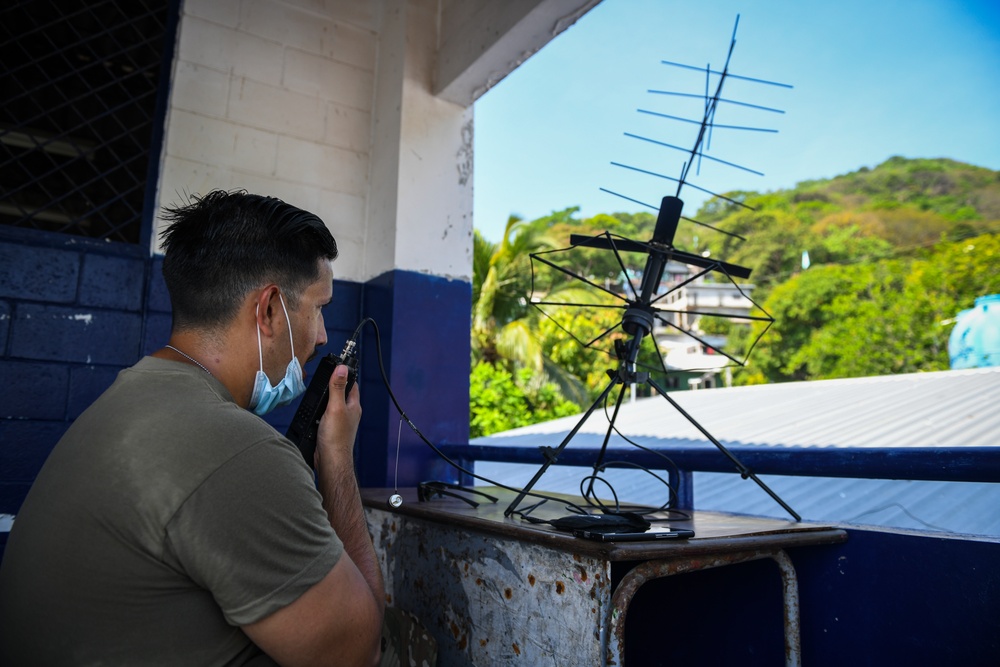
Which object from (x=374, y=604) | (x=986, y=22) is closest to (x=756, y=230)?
(x=986, y=22)

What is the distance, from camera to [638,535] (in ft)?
4.01

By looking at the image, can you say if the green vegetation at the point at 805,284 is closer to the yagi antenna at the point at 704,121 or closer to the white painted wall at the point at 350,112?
the yagi antenna at the point at 704,121

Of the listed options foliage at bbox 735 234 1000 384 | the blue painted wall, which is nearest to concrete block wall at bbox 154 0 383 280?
the blue painted wall

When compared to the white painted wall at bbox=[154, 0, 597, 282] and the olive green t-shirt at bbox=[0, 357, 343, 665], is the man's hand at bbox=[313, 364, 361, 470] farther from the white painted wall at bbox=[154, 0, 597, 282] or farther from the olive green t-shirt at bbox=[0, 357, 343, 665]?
the white painted wall at bbox=[154, 0, 597, 282]

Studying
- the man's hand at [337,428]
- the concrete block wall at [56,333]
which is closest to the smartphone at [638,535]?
the man's hand at [337,428]

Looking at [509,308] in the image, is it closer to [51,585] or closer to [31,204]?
[31,204]

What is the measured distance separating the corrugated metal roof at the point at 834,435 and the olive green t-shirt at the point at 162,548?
2.02 metres

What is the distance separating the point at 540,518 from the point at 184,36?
2.63m

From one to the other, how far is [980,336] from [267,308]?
11312mm

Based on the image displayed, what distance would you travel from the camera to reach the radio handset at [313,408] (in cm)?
150

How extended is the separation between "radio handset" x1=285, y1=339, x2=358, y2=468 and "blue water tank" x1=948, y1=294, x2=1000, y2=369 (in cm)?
1063

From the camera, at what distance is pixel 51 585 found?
0.98m

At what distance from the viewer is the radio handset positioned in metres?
1.50

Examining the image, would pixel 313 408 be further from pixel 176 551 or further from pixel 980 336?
pixel 980 336
